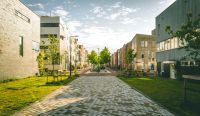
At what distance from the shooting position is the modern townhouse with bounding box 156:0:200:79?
1075 inches

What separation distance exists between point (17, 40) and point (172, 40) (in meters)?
22.0

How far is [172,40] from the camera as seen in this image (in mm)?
32938

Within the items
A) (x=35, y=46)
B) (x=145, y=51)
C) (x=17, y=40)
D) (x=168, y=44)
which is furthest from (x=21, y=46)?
(x=145, y=51)

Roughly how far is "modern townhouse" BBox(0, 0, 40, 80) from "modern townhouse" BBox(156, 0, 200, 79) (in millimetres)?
19358

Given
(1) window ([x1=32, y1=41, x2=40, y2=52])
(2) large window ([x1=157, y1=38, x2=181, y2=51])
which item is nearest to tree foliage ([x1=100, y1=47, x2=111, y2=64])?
(1) window ([x1=32, y1=41, x2=40, y2=52])

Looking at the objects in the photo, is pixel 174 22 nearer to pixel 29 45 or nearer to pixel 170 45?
pixel 170 45

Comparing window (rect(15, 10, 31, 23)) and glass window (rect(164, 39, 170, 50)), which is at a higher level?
window (rect(15, 10, 31, 23))

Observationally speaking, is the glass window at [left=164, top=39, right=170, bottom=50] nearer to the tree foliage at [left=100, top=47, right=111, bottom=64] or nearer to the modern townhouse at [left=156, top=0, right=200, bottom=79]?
the modern townhouse at [left=156, top=0, right=200, bottom=79]

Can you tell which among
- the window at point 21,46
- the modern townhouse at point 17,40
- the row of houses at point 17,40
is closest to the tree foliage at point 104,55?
the row of houses at point 17,40

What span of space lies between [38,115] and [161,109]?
5.62m

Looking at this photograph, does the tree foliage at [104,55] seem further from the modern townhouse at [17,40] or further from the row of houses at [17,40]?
the modern townhouse at [17,40]

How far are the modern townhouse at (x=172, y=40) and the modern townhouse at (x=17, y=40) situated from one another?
19.4m

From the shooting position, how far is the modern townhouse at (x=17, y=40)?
27.2 meters

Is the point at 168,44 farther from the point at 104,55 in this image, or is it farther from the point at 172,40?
the point at 104,55
